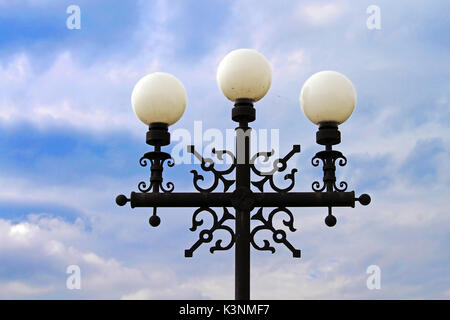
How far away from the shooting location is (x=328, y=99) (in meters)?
6.27

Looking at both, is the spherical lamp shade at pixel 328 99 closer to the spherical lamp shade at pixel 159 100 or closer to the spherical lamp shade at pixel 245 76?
the spherical lamp shade at pixel 245 76

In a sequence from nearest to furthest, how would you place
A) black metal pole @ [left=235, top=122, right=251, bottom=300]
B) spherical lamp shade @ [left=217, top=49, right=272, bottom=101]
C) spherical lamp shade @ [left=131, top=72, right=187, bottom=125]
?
black metal pole @ [left=235, top=122, right=251, bottom=300], spherical lamp shade @ [left=217, top=49, right=272, bottom=101], spherical lamp shade @ [left=131, top=72, right=187, bottom=125]

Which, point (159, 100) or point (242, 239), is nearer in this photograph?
point (242, 239)

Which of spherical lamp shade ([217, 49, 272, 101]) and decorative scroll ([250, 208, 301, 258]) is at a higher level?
spherical lamp shade ([217, 49, 272, 101])

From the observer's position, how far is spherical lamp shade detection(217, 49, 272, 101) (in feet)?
20.4

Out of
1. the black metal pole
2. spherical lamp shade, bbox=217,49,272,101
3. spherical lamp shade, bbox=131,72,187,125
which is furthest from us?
spherical lamp shade, bbox=131,72,187,125

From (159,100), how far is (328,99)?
144 cm

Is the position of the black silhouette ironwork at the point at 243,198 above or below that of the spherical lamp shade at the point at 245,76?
below

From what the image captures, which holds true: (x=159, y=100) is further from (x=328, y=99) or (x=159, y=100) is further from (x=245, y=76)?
(x=328, y=99)

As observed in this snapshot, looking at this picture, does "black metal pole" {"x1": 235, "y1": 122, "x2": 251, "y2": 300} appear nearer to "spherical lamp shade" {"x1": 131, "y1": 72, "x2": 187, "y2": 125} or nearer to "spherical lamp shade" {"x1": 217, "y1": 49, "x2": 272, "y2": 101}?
"spherical lamp shade" {"x1": 217, "y1": 49, "x2": 272, "y2": 101}

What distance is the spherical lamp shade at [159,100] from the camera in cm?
634
